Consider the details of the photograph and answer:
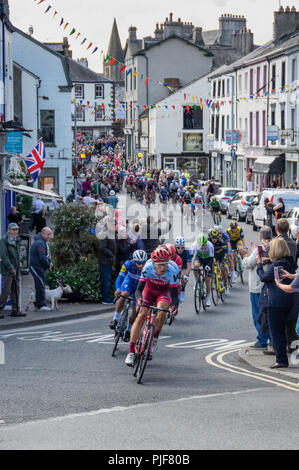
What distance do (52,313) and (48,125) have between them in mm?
31953

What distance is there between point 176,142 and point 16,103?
38.9 m

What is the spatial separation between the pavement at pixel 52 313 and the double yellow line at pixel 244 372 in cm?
480

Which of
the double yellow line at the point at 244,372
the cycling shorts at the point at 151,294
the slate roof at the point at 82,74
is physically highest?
the slate roof at the point at 82,74

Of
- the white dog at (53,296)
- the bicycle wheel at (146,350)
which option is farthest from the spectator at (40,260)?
the bicycle wheel at (146,350)

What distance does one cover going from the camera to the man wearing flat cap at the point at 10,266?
16.4 meters

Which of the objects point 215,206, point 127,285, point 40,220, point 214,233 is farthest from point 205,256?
point 215,206

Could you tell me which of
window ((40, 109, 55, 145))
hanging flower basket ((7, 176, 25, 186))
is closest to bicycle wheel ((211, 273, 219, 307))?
hanging flower basket ((7, 176, 25, 186))

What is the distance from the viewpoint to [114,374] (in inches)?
445

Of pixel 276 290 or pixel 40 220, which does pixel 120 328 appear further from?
pixel 40 220

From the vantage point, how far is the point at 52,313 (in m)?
17.5

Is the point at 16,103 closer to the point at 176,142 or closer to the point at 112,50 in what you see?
the point at 176,142

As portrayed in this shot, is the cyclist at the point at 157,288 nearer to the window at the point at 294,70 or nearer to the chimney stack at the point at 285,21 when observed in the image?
the window at the point at 294,70

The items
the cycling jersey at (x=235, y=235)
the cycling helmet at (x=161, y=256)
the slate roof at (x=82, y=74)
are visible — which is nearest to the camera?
the cycling helmet at (x=161, y=256)

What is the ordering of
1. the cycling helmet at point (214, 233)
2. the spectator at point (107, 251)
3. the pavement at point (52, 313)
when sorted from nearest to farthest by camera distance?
the pavement at point (52, 313), the spectator at point (107, 251), the cycling helmet at point (214, 233)
